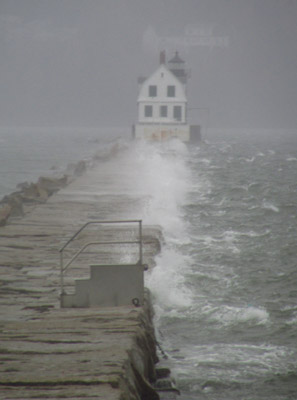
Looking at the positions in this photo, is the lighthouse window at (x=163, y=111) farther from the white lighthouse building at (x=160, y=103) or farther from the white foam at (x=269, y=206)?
the white foam at (x=269, y=206)

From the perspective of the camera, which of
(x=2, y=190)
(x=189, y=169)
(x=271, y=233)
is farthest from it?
(x=189, y=169)

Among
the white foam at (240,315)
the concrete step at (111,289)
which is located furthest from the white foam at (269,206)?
the concrete step at (111,289)

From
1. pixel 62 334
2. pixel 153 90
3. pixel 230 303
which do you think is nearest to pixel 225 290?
pixel 230 303

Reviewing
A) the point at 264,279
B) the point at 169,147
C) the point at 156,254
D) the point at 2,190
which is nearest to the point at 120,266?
the point at 156,254

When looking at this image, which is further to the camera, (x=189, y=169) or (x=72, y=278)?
(x=189, y=169)

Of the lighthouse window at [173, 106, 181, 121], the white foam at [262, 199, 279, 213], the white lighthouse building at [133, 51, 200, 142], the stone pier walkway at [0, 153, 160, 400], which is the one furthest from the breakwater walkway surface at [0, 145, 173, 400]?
the lighthouse window at [173, 106, 181, 121]

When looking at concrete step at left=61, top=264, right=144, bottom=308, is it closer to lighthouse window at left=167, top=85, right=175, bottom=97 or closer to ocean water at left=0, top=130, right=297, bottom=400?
ocean water at left=0, top=130, right=297, bottom=400

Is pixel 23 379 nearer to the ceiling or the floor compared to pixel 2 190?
nearer to the ceiling

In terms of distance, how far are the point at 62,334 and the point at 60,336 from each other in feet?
0.31

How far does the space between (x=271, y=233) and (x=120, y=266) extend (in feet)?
45.3

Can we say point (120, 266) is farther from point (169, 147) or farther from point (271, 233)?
point (169, 147)

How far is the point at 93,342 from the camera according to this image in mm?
8109

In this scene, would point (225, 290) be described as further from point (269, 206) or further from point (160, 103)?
point (160, 103)

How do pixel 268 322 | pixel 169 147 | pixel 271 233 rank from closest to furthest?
pixel 268 322
pixel 271 233
pixel 169 147
